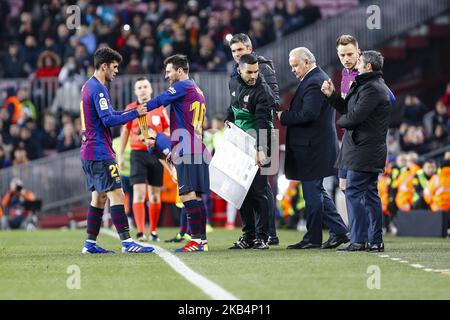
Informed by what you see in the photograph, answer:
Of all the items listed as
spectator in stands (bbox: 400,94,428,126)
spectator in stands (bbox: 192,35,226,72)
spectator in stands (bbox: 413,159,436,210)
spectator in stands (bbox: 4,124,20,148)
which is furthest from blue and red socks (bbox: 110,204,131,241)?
spectator in stands (bbox: 192,35,226,72)

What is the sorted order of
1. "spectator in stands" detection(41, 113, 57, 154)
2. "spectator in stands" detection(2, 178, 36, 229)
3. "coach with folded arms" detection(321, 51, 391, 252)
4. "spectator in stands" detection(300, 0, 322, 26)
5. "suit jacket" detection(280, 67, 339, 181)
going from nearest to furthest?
1. "coach with folded arms" detection(321, 51, 391, 252)
2. "suit jacket" detection(280, 67, 339, 181)
3. "spectator in stands" detection(2, 178, 36, 229)
4. "spectator in stands" detection(41, 113, 57, 154)
5. "spectator in stands" detection(300, 0, 322, 26)

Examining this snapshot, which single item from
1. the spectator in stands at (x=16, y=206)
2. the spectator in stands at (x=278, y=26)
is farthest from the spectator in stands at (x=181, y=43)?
the spectator in stands at (x=16, y=206)

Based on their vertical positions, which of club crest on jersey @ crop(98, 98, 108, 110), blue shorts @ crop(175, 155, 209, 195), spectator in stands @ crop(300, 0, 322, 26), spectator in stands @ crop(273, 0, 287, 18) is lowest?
blue shorts @ crop(175, 155, 209, 195)

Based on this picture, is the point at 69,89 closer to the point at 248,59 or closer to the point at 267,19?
the point at 267,19

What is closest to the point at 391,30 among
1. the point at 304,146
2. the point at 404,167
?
the point at 404,167

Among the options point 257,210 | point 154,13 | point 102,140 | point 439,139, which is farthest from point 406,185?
point 154,13

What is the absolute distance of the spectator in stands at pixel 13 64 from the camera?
88.7ft

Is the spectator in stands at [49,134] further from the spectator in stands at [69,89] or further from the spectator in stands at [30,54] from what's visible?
the spectator in stands at [30,54]

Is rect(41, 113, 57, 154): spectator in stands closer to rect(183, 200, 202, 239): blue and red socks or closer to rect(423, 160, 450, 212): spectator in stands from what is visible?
rect(423, 160, 450, 212): spectator in stands

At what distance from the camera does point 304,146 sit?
12.7 m

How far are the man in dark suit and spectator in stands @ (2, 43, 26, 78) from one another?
1533 cm

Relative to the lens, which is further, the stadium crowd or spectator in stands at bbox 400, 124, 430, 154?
the stadium crowd

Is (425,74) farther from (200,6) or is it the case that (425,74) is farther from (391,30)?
(200,6)

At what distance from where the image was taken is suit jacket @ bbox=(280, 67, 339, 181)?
1257cm
